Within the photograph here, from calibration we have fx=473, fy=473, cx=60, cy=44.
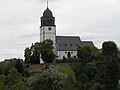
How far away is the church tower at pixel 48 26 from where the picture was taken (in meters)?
132

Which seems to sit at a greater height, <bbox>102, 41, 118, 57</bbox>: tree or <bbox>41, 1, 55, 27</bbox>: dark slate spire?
<bbox>41, 1, 55, 27</bbox>: dark slate spire

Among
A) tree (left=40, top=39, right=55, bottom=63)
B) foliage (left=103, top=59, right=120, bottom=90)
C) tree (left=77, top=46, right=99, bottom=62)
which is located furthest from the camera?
tree (left=40, top=39, right=55, bottom=63)

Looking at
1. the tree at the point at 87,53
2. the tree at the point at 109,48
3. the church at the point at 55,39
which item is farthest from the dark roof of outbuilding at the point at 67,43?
the tree at the point at 109,48

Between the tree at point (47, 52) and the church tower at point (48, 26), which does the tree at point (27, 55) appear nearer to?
the tree at point (47, 52)

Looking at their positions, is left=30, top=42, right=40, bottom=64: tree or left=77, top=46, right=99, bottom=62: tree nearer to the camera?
left=77, top=46, right=99, bottom=62: tree

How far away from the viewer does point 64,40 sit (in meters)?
133

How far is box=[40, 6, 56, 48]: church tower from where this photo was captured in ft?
432

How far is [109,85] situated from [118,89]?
12.3ft

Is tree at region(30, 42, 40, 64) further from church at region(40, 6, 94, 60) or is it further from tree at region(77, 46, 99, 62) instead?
church at region(40, 6, 94, 60)

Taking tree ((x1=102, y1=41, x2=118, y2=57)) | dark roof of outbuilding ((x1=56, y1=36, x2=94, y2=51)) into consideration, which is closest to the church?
dark roof of outbuilding ((x1=56, y1=36, x2=94, y2=51))

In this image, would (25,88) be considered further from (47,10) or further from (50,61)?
(47,10)

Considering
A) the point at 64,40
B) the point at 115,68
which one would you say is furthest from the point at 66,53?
the point at 115,68

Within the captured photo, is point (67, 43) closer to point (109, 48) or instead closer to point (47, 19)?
point (47, 19)

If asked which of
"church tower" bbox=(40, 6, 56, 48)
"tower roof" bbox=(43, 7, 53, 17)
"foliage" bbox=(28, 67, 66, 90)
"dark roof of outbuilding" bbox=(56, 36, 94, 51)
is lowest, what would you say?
"foliage" bbox=(28, 67, 66, 90)
